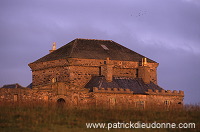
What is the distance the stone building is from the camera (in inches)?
1922

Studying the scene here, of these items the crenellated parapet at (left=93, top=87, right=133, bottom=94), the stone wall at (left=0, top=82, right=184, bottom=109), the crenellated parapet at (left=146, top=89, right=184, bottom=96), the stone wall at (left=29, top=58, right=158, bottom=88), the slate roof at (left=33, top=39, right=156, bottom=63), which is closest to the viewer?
the stone wall at (left=0, top=82, right=184, bottom=109)

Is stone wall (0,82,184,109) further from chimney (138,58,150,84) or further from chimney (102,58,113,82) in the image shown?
chimney (138,58,150,84)

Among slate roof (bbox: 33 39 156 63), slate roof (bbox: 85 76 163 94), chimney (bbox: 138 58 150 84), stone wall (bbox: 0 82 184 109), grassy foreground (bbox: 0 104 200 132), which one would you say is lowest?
grassy foreground (bbox: 0 104 200 132)

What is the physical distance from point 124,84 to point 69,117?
22.0 metres

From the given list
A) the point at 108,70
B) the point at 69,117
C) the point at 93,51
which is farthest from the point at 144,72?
the point at 69,117

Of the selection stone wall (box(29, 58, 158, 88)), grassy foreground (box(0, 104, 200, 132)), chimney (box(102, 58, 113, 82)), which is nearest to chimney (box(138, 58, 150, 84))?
stone wall (box(29, 58, 158, 88))

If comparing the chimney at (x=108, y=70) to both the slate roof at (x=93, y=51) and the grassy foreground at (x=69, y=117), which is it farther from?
the grassy foreground at (x=69, y=117)

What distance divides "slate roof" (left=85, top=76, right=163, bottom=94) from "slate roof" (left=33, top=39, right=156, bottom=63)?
10.2ft

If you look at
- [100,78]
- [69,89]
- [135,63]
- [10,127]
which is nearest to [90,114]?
[10,127]

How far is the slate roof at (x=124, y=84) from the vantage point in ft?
170

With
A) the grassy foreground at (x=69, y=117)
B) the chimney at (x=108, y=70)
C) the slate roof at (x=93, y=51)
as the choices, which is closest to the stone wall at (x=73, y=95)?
the chimney at (x=108, y=70)

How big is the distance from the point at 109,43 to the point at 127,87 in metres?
8.74

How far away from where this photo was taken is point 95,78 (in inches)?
2114

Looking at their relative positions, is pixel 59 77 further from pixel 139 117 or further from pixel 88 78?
pixel 139 117
